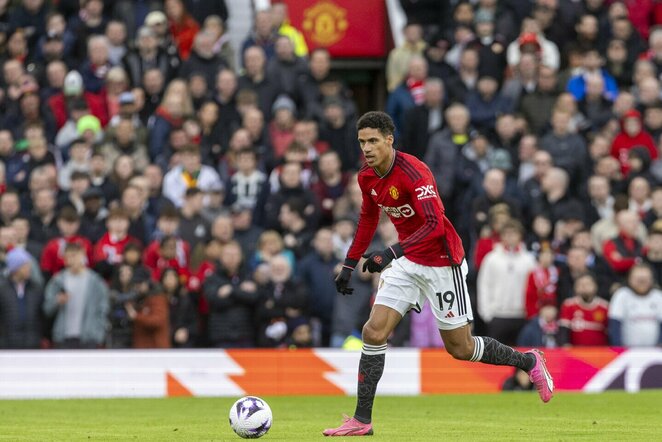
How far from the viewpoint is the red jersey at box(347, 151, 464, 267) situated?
11.5 m

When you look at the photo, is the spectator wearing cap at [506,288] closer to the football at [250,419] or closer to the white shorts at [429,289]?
the white shorts at [429,289]

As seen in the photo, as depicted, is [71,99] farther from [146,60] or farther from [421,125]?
[421,125]

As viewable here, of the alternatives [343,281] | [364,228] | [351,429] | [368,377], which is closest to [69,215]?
[364,228]

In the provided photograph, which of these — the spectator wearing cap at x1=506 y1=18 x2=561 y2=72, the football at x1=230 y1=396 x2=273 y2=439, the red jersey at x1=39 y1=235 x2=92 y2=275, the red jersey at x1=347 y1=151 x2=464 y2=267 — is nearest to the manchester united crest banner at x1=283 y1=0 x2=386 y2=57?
the spectator wearing cap at x1=506 y1=18 x2=561 y2=72

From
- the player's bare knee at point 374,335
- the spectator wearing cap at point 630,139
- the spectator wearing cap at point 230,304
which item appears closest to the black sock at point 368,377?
the player's bare knee at point 374,335

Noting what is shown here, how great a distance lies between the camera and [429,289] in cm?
1199

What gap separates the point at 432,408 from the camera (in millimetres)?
15656

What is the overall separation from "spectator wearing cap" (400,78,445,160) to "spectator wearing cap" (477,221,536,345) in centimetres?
297

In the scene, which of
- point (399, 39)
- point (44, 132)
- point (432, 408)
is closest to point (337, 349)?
point (432, 408)

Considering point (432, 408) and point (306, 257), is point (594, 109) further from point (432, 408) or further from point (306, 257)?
point (432, 408)

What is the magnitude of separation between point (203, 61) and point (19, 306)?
5445 millimetres

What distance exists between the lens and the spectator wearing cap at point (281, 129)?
68.7 feet

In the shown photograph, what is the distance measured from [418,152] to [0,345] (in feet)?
22.1

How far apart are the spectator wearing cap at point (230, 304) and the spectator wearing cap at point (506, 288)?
255 centimetres
